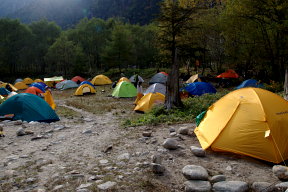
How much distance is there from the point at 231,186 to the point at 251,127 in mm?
Result: 2202

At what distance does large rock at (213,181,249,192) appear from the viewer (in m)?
4.21

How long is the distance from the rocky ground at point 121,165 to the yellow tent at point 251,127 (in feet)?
0.84

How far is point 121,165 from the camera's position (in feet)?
17.7

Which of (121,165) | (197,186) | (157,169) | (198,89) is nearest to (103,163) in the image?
(121,165)

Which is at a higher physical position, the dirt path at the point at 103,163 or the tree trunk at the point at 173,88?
the tree trunk at the point at 173,88

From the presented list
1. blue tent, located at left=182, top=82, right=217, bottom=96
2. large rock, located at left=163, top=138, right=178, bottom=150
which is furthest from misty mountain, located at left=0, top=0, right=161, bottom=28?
large rock, located at left=163, top=138, right=178, bottom=150

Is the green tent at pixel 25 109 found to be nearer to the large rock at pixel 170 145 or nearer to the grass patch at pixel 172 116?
the grass patch at pixel 172 116

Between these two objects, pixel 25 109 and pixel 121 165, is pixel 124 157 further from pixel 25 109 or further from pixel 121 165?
pixel 25 109

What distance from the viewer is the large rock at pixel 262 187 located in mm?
4227

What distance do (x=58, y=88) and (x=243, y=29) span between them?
82.7ft

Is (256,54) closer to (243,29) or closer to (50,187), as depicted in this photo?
(243,29)

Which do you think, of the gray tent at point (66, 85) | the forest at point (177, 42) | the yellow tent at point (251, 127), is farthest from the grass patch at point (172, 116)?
the gray tent at point (66, 85)

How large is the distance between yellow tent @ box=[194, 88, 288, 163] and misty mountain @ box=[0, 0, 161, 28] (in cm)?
12221


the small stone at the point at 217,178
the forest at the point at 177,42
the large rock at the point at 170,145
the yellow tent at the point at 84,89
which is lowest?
the small stone at the point at 217,178
